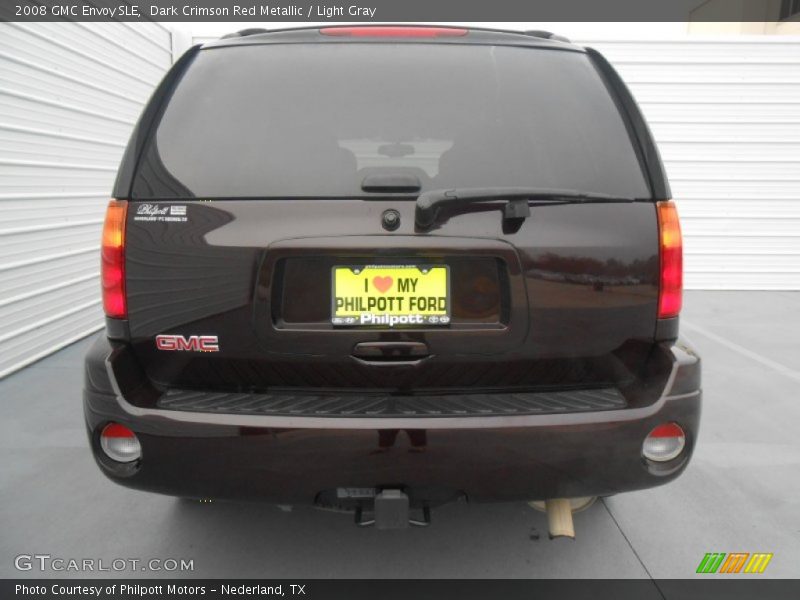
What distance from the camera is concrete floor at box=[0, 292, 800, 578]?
90.0 inches

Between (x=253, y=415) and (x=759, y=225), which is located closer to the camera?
(x=253, y=415)

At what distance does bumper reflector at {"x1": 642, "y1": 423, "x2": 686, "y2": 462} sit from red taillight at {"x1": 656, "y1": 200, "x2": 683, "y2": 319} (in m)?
0.35

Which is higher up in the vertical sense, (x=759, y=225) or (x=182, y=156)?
(x=182, y=156)

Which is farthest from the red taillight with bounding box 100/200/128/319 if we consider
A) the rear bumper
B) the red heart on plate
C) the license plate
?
the red heart on plate

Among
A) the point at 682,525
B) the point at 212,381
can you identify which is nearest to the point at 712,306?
the point at 682,525

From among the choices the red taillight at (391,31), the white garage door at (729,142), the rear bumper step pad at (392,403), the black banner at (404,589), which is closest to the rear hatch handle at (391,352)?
the rear bumper step pad at (392,403)

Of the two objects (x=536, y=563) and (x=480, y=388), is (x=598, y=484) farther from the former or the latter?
(x=536, y=563)

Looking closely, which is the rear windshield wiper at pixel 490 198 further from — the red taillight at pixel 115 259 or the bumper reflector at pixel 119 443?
the bumper reflector at pixel 119 443

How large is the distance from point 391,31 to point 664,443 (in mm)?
1685

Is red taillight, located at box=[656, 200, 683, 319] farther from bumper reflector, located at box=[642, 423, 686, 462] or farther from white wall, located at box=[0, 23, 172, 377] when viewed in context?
white wall, located at box=[0, 23, 172, 377]

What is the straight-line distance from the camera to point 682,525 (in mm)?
2574

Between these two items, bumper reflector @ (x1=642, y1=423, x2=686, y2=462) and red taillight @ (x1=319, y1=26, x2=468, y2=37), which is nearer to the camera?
bumper reflector @ (x1=642, y1=423, x2=686, y2=462)

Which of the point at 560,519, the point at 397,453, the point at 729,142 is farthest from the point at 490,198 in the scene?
the point at 729,142

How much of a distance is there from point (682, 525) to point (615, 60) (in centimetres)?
678
